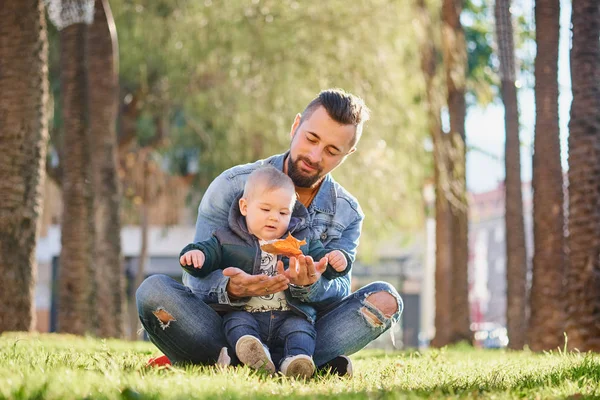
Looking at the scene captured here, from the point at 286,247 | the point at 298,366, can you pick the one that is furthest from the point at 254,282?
the point at 298,366

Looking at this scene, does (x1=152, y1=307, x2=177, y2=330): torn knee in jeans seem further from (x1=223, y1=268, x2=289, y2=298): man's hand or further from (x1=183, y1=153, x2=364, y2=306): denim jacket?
(x1=223, y1=268, x2=289, y2=298): man's hand

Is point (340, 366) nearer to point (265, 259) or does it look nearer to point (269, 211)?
point (265, 259)

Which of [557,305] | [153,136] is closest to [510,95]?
[557,305]

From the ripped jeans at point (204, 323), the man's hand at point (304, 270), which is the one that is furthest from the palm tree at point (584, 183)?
the man's hand at point (304, 270)

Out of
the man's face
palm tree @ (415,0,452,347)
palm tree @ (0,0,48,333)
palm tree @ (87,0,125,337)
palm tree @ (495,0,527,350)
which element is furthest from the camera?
palm tree @ (415,0,452,347)

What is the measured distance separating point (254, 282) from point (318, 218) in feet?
2.74

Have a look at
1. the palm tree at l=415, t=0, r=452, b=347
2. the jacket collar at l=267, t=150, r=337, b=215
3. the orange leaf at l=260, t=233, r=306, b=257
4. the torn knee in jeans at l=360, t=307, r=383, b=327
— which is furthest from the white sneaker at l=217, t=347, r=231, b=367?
the palm tree at l=415, t=0, r=452, b=347

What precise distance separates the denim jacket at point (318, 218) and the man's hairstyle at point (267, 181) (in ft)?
1.06

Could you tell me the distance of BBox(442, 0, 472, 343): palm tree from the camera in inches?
626

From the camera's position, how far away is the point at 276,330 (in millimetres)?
5289

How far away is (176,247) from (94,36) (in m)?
20.3

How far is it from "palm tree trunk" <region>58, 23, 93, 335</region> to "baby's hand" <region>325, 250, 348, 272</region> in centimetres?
714

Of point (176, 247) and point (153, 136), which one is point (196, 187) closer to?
point (153, 136)

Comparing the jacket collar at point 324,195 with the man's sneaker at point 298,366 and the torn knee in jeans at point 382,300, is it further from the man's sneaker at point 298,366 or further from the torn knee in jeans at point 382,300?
the man's sneaker at point 298,366
